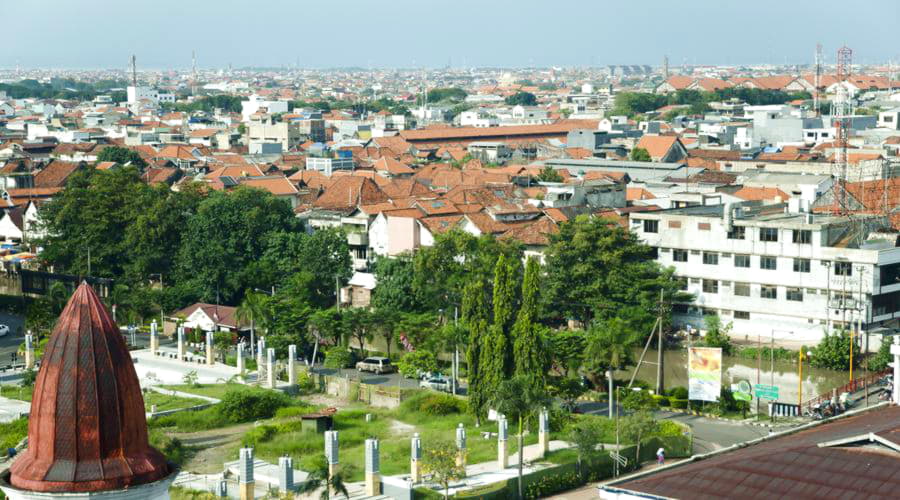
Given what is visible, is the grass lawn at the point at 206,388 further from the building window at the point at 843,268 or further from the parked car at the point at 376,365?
the building window at the point at 843,268

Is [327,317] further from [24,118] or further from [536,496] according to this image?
[24,118]

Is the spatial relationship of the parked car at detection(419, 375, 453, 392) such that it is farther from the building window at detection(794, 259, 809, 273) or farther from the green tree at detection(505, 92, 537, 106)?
the green tree at detection(505, 92, 537, 106)

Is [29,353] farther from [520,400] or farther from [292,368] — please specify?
[520,400]

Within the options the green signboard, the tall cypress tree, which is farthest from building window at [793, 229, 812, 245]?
the tall cypress tree

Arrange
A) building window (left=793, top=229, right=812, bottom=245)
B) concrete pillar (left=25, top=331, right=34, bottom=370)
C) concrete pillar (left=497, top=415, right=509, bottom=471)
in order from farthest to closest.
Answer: building window (left=793, top=229, right=812, bottom=245), concrete pillar (left=25, top=331, right=34, bottom=370), concrete pillar (left=497, top=415, right=509, bottom=471)

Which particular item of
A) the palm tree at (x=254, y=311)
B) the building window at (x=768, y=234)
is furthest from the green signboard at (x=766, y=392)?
the palm tree at (x=254, y=311)

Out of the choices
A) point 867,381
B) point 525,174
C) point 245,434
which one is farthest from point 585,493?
point 525,174
